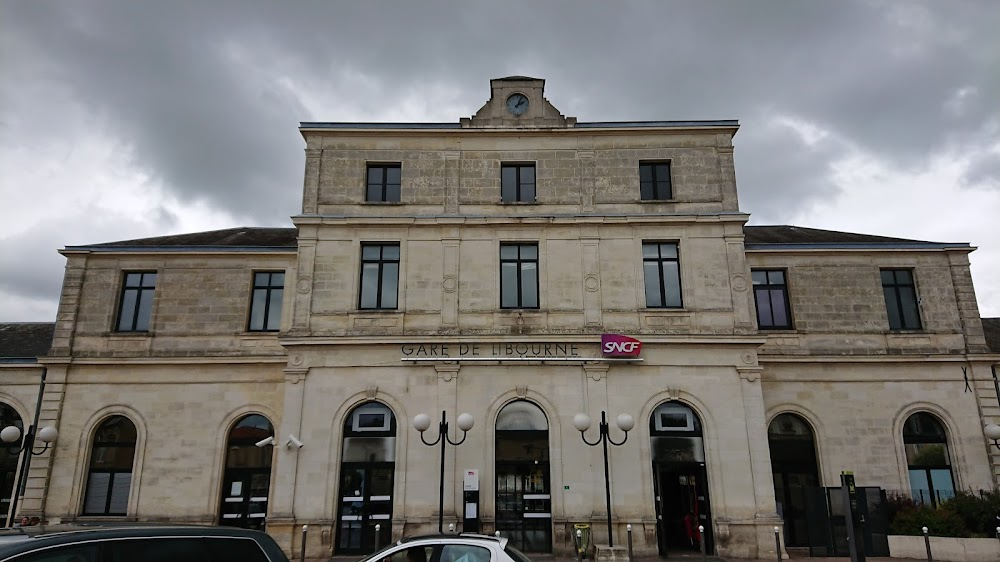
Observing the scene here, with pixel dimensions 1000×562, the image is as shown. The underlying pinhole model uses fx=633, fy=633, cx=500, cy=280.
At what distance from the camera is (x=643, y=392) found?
1831 cm

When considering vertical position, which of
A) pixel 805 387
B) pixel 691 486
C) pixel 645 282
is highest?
pixel 645 282

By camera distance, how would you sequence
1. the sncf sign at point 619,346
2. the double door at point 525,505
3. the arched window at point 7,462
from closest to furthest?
the double door at point 525,505
the sncf sign at point 619,346
the arched window at point 7,462

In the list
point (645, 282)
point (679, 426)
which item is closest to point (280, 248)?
point (645, 282)

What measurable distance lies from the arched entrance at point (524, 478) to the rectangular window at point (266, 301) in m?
8.86

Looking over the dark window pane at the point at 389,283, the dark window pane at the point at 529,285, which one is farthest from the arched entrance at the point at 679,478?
the dark window pane at the point at 389,283

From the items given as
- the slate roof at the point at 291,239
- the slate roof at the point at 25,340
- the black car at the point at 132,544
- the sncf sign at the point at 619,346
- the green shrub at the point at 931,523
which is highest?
the slate roof at the point at 291,239

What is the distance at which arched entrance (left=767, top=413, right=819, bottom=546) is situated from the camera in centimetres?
1925

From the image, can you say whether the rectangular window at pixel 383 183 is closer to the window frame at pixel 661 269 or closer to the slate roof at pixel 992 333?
the window frame at pixel 661 269

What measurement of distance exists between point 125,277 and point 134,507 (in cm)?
776

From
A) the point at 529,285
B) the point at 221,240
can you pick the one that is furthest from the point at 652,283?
the point at 221,240

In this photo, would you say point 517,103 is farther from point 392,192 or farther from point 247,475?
point 247,475

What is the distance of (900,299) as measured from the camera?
21641 mm

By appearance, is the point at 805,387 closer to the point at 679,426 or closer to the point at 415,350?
the point at 679,426

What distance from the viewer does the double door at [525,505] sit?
17.3 meters
